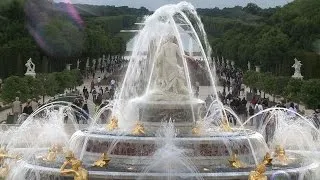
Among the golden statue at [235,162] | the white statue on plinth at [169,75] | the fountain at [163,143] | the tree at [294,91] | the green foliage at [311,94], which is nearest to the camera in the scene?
the fountain at [163,143]

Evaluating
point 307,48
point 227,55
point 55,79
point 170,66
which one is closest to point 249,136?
point 170,66

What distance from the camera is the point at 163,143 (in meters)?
18.5

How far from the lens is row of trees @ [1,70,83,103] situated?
42031 millimetres

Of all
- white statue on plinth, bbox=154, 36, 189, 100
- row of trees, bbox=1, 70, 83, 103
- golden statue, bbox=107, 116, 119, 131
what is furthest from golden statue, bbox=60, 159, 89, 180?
row of trees, bbox=1, 70, 83, 103

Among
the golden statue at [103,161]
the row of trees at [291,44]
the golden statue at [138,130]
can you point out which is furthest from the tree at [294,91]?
the golden statue at [103,161]

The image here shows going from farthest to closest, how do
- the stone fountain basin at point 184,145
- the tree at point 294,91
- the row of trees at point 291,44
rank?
the row of trees at point 291,44
the tree at point 294,91
the stone fountain basin at point 184,145

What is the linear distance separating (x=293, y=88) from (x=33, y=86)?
538 inches

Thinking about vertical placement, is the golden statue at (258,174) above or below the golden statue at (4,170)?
above

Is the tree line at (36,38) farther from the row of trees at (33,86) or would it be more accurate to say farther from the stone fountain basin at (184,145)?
the stone fountain basin at (184,145)

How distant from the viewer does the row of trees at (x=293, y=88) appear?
139 feet

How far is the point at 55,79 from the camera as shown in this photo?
180ft

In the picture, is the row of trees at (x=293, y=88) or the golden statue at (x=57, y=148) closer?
the golden statue at (x=57, y=148)

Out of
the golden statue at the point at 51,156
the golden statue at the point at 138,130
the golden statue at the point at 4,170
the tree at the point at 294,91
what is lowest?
the tree at the point at 294,91

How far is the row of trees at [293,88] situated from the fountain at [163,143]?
58.0 feet
